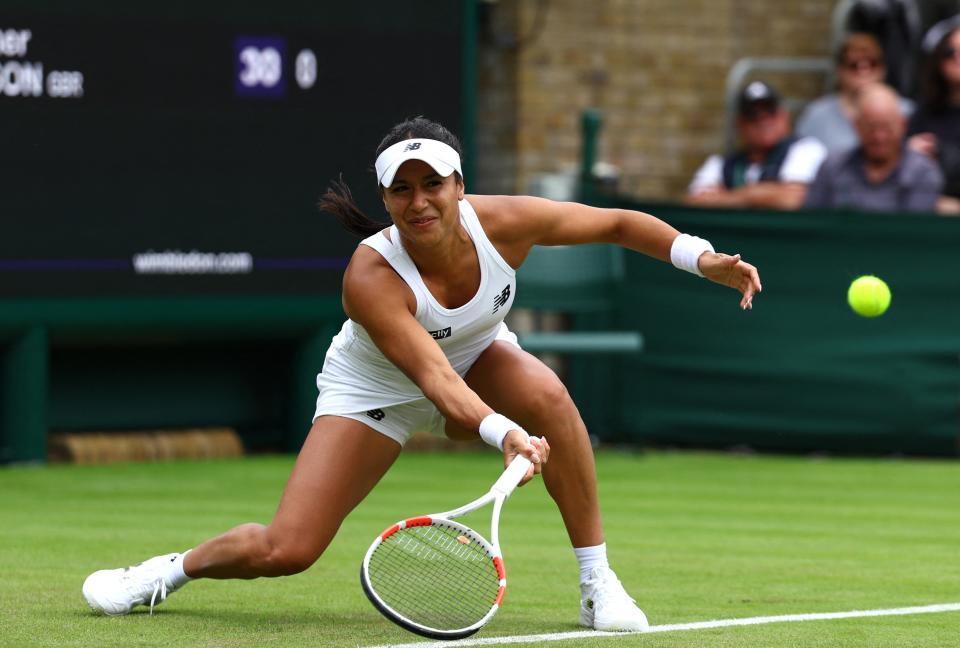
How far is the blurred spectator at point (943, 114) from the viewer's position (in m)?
11.5

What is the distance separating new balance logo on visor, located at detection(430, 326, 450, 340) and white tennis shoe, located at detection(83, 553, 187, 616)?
1074mm

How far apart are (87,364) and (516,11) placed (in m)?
4.11

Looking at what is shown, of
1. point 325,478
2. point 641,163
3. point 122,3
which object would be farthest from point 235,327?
point 325,478

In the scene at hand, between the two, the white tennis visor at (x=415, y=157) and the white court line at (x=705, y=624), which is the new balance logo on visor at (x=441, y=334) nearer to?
the white tennis visor at (x=415, y=157)

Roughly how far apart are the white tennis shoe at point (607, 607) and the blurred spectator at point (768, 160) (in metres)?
6.51

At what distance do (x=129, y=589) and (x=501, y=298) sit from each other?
1.46 meters

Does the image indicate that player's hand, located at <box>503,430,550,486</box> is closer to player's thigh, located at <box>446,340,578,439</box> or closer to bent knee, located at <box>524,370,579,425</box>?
player's thigh, located at <box>446,340,578,439</box>

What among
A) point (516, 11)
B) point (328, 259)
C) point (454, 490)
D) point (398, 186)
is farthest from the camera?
point (516, 11)

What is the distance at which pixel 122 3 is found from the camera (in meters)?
10.5

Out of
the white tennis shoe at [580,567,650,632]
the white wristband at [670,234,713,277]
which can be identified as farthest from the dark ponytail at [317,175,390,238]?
the white tennis shoe at [580,567,650,632]

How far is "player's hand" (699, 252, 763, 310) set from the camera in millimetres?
5328

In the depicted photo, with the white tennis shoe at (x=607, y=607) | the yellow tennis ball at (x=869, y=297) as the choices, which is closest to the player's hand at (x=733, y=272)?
the white tennis shoe at (x=607, y=607)

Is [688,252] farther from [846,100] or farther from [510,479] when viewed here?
[846,100]

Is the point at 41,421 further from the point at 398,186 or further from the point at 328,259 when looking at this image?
the point at 398,186
